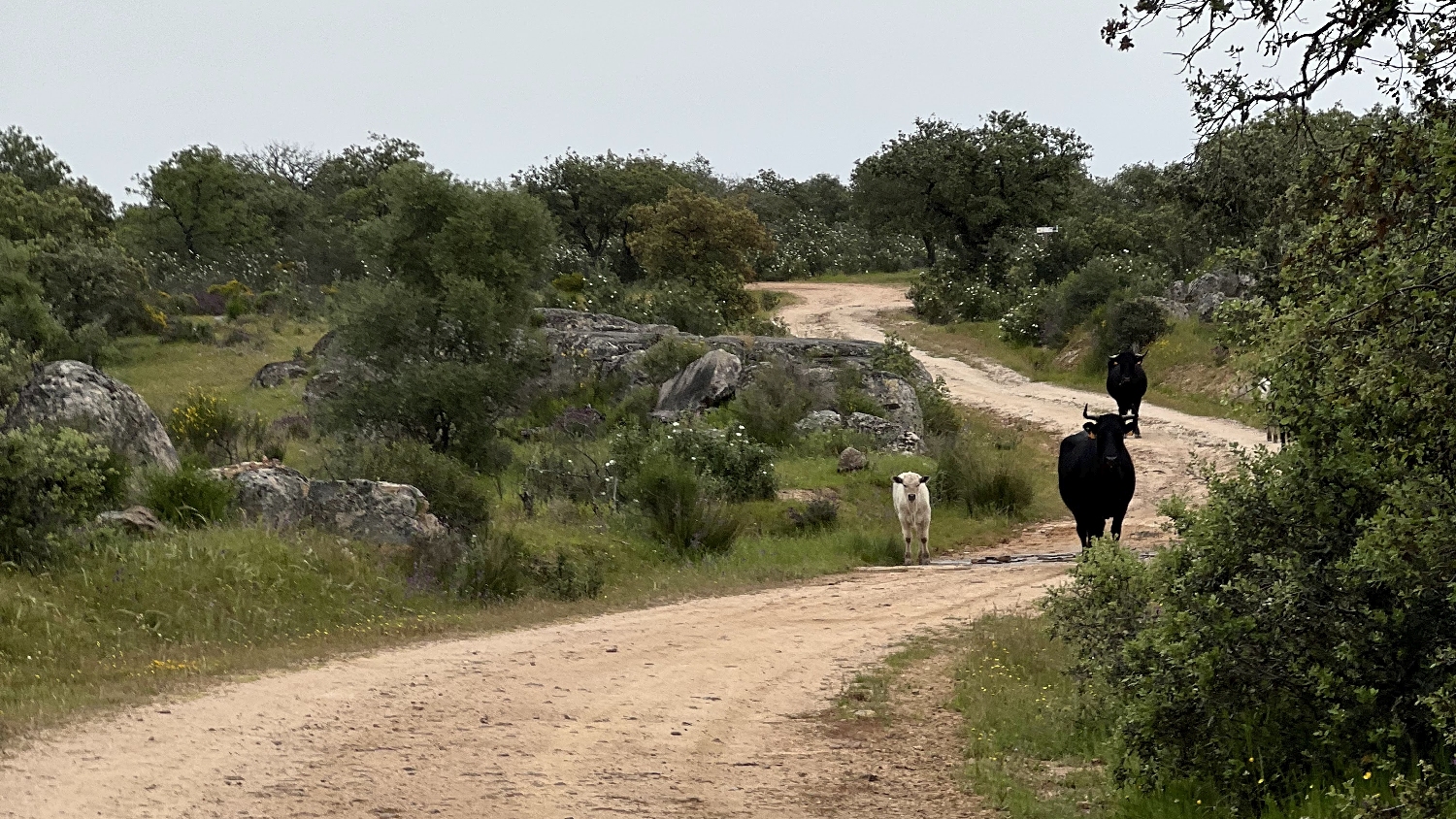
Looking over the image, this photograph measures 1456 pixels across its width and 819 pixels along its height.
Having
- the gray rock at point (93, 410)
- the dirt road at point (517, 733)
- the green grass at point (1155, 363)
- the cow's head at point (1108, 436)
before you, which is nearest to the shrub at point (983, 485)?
the cow's head at point (1108, 436)

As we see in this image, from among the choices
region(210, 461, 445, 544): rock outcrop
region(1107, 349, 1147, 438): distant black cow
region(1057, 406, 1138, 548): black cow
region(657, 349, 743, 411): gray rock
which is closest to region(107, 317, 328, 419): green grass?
region(657, 349, 743, 411): gray rock

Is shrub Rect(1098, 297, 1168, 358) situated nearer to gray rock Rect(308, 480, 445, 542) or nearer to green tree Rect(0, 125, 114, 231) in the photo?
gray rock Rect(308, 480, 445, 542)

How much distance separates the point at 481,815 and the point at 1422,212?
505 centimetres

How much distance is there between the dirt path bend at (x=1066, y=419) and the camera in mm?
19328

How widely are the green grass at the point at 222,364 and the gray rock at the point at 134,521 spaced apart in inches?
546

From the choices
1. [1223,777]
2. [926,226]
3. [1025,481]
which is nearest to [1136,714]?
[1223,777]

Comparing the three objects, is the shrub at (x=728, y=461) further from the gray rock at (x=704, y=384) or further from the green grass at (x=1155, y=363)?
the green grass at (x=1155, y=363)

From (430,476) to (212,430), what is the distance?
698 cm

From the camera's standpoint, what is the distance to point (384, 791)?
6.80 meters

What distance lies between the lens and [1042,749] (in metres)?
8.10

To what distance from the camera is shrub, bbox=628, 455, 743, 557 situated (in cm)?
1756

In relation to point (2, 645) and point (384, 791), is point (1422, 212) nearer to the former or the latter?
point (384, 791)

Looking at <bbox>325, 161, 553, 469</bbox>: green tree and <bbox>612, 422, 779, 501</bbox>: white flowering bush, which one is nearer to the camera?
<bbox>612, 422, 779, 501</bbox>: white flowering bush

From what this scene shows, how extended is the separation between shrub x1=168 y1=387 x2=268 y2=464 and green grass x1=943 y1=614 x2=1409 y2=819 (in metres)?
14.1
